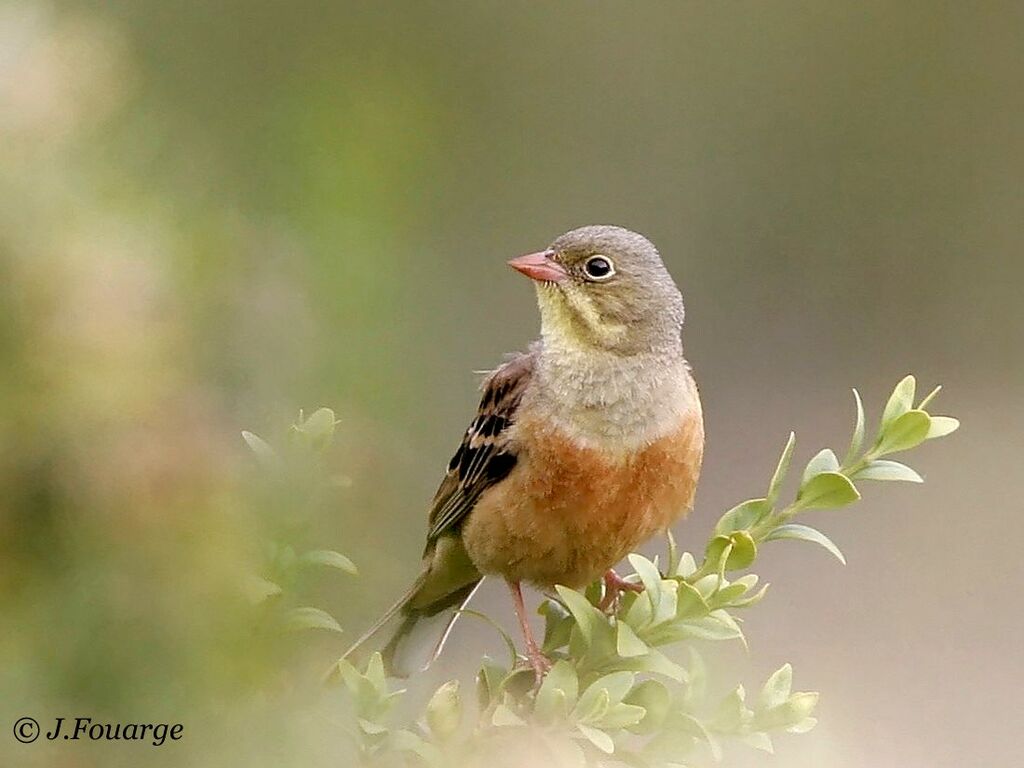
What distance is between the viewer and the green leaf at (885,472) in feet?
4.63

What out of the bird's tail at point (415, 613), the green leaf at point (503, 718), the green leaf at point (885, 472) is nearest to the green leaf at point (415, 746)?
the green leaf at point (503, 718)

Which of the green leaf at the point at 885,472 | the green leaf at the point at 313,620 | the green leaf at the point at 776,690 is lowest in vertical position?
the green leaf at the point at 776,690

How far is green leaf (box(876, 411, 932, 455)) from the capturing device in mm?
1468


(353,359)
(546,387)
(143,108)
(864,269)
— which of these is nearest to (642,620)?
(353,359)

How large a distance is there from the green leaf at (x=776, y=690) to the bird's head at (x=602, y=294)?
4.25 ft

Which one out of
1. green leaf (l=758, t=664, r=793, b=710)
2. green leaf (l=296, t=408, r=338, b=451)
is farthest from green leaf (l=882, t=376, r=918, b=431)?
green leaf (l=296, t=408, r=338, b=451)

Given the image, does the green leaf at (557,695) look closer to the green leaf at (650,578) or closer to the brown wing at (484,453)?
the green leaf at (650,578)

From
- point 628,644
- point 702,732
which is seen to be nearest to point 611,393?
point 628,644

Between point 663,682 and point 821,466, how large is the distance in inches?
10.5

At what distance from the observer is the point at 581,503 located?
249 centimetres

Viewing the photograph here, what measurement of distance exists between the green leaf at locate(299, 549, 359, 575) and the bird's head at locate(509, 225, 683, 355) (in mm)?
1943

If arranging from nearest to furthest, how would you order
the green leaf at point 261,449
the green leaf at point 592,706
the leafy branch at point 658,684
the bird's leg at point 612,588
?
the green leaf at point 261,449, the leafy branch at point 658,684, the green leaf at point 592,706, the bird's leg at point 612,588

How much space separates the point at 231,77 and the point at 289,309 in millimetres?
1120

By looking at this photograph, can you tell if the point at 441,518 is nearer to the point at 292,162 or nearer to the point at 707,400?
the point at 292,162
